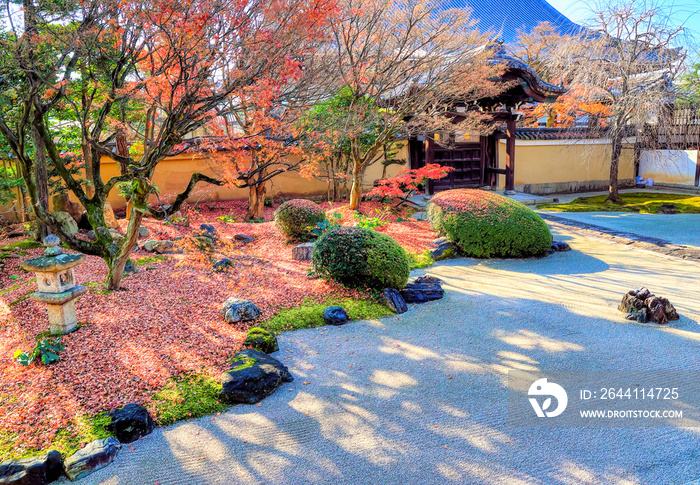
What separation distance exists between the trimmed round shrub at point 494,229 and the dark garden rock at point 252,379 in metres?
5.22

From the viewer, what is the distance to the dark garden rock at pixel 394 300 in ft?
20.2

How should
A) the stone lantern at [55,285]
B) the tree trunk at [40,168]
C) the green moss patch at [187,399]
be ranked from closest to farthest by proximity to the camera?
the green moss patch at [187,399]
the stone lantern at [55,285]
the tree trunk at [40,168]

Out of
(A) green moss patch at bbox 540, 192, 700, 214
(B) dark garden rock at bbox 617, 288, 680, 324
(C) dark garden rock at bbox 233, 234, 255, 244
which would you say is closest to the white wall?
(A) green moss patch at bbox 540, 192, 700, 214

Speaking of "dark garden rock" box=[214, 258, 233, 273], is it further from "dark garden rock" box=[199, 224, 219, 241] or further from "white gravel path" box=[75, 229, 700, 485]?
"white gravel path" box=[75, 229, 700, 485]

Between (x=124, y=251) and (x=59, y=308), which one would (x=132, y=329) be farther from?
(x=124, y=251)

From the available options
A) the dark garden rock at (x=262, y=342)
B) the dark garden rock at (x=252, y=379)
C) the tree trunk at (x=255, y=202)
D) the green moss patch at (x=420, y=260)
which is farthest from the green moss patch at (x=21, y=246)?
the green moss patch at (x=420, y=260)

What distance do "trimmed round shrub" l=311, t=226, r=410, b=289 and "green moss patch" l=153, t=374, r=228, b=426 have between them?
8.75 ft

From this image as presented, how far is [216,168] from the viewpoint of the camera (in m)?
13.7

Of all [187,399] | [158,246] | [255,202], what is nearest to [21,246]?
[158,246]

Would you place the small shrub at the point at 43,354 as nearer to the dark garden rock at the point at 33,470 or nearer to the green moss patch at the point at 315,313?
the dark garden rock at the point at 33,470

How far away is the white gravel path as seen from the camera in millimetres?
3209

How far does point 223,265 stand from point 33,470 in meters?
4.68

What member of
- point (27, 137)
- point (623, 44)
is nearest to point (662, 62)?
point (623, 44)

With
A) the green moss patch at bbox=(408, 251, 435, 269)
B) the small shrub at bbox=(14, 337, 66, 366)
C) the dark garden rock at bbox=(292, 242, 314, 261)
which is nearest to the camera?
the small shrub at bbox=(14, 337, 66, 366)
